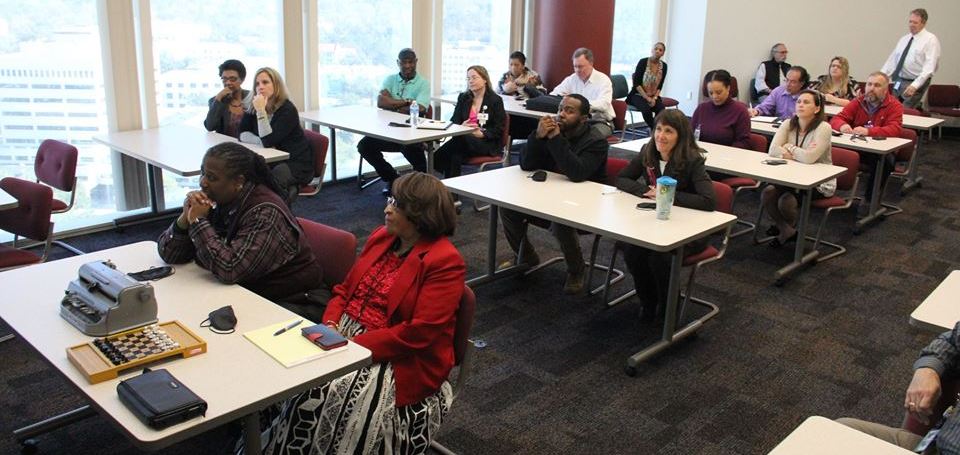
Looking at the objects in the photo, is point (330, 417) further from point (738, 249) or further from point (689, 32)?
point (689, 32)

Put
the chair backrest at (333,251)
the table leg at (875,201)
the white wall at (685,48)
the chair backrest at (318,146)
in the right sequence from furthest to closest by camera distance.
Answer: the white wall at (685,48), the table leg at (875,201), the chair backrest at (318,146), the chair backrest at (333,251)

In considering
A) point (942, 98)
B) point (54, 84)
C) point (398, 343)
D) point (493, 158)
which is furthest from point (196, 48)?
point (942, 98)

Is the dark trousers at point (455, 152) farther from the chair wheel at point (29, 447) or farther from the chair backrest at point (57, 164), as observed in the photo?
the chair wheel at point (29, 447)

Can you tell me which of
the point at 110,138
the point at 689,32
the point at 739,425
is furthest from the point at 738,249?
the point at 689,32

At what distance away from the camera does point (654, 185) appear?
429cm

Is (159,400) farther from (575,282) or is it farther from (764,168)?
(764,168)

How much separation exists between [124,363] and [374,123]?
14.3 feet

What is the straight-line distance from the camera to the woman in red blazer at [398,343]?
2.35 m

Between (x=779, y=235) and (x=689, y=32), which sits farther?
(x=689, y=32)

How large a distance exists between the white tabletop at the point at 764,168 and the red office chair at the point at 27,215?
3.50 metres

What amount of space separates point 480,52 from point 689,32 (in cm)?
380

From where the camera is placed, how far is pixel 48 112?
5320 mm

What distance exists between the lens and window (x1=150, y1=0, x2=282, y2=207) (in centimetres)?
582

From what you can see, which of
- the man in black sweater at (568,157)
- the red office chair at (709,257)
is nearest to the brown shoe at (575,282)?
the man in black sweater at (568,157)
